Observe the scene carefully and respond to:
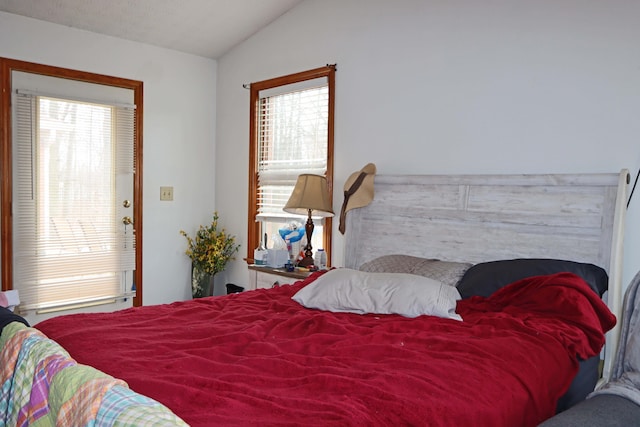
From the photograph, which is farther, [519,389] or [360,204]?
[360,204]

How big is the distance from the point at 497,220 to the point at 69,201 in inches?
119

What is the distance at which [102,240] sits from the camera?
4055mm

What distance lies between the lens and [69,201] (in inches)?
152

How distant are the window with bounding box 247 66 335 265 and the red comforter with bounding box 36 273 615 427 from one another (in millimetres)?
1588

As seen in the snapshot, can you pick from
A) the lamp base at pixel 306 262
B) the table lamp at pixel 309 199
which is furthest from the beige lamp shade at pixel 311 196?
the lamp base at pixel 306 262

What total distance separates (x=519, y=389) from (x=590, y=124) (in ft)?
5.11

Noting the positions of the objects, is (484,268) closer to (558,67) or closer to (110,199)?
(558,67)

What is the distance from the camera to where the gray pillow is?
2662 mm

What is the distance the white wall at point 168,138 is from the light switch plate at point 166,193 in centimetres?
4

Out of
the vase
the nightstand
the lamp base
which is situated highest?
the lamp base

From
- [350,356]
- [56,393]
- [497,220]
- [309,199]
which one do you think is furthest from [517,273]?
[56,393]

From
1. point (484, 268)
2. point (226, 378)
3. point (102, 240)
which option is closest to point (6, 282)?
point (102, 240)

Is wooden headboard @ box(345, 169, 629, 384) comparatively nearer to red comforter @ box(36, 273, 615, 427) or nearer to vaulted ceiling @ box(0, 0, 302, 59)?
red comforter @ box(36, 273, 615, 427)

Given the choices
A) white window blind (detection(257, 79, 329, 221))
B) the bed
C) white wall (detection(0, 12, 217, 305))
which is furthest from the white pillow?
white wall (detection(0, 12, 217, 305))
